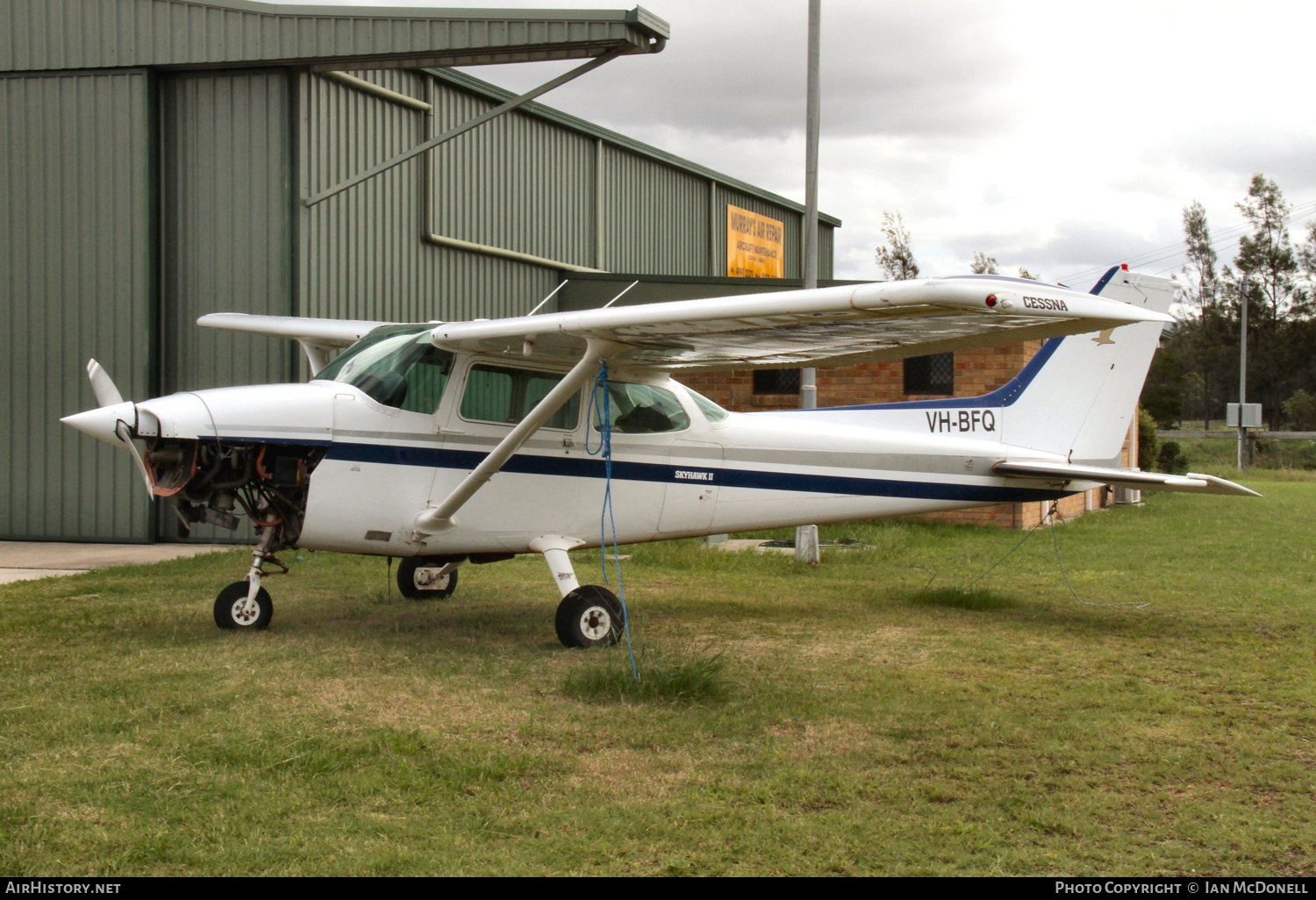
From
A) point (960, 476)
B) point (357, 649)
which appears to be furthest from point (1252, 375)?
point (357, 649)

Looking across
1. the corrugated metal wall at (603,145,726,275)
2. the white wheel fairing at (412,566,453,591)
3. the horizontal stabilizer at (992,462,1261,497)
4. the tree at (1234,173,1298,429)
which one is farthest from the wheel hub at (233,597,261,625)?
the tree at (1234,173,1298,429)

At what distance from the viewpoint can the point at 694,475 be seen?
8.02m

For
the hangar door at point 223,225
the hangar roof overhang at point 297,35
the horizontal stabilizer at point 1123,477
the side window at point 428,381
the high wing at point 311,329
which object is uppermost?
the hangar roof overhang at point 297,35

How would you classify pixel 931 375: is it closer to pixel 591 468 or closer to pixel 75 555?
pixel 591 468

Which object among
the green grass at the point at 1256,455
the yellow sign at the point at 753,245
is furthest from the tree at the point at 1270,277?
the yellow sign at the point at 753,245

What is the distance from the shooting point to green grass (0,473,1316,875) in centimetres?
359

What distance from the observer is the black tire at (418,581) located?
8.66 meters

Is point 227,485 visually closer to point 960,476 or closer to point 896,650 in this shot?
point 896,650

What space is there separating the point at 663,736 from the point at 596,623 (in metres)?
2.13

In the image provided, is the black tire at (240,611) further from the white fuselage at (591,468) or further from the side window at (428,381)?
the side window at (428,381)

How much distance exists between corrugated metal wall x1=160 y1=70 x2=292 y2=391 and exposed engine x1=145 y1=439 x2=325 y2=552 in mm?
6120

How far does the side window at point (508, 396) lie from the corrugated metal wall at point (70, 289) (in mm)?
7066

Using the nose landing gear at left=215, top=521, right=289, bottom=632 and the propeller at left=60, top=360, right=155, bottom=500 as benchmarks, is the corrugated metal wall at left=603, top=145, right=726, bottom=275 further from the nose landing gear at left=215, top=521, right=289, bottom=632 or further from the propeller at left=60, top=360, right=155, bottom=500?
the propeller at left=60, top=360, right=155, bottom=500

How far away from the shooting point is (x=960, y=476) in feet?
28.4
